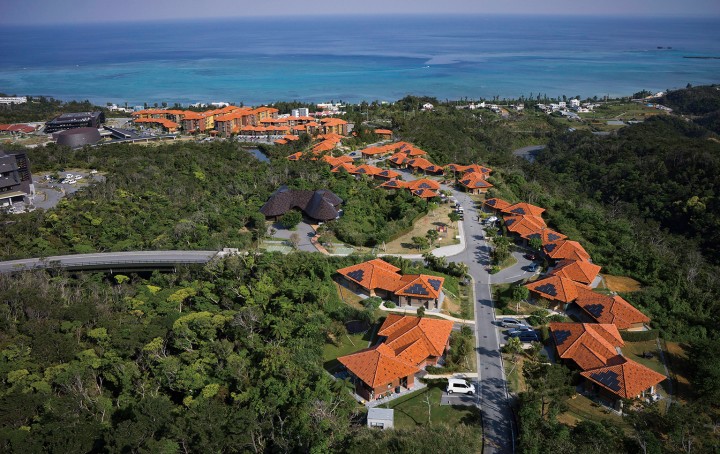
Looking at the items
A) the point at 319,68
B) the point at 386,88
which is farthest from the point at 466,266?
the point at 319,68

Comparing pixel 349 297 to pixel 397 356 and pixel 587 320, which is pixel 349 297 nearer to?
pixel 397 356

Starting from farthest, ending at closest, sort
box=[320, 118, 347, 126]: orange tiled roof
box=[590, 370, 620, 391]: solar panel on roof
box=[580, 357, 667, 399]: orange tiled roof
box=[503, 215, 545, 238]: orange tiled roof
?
box=[320, 118, 347, 126]: orange tiled roof
box=[503, 215, 545, 238]: orange tiled roof
box=[590, 370, 620, 391]: solar panel on roof
box=[580, 357, 667, 399]: orange tiled roof

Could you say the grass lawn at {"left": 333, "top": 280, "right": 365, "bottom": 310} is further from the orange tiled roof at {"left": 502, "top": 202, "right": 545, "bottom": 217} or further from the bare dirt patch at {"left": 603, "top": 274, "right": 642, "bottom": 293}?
the orange tiled roof at {"left": 502, "top": 202, "right": 545, "bottom": 217}

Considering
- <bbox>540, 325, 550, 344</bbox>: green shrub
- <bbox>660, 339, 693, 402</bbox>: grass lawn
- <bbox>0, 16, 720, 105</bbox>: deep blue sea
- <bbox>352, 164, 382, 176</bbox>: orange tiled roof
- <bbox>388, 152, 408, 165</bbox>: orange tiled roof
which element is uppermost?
<bbox>0, 16, 720, 105</bbox>: deep blue sea

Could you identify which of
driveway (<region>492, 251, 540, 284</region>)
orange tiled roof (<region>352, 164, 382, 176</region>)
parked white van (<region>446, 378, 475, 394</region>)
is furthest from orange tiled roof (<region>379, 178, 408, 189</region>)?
parked white van (<region>446, 378, 475, 394</region>)

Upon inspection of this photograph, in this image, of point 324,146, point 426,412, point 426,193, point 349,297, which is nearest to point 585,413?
point 426,412

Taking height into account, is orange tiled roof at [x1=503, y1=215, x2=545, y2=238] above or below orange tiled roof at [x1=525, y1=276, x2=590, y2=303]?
above

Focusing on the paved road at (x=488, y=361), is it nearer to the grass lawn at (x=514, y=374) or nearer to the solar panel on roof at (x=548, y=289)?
the grass lawn at (x=514, y=374)
